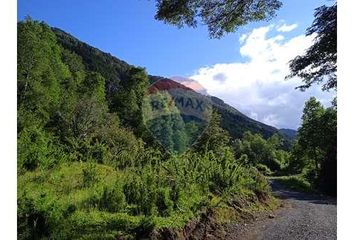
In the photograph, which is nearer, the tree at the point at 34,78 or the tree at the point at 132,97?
the tree at the point at 34,78

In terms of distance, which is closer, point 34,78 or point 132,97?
point 34,78

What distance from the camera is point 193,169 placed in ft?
24.7

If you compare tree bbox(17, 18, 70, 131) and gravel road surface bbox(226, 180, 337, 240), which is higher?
tree bbox(17, 18, 70, 131)

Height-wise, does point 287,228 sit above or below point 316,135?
below

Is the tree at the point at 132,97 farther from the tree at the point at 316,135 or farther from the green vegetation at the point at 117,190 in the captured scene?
the green vegetation at the point at 117,190

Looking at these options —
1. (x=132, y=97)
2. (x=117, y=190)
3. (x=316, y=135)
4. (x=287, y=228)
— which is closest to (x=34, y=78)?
(x=132, y=97)

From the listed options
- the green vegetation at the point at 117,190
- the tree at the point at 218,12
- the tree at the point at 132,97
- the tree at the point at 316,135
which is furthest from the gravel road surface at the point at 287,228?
the tree at the point at 132,97

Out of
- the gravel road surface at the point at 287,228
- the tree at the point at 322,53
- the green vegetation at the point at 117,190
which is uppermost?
the tree at the point at 322,53

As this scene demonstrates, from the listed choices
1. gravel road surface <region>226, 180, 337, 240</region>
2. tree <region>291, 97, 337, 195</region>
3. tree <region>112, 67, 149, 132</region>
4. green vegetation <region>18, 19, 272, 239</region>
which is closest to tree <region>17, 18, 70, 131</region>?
tree <region>112, 67, 149, 132</region>

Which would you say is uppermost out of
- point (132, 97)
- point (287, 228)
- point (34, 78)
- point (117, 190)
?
point (34, 78)

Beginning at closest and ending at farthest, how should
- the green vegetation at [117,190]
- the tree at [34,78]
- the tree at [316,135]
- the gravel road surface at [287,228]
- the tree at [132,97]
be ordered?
the green vegetation at [117,190] → the gravel road surface at [287,228] → the tree at [34,78] → the tree at [316,135] → the tree at [132,97]

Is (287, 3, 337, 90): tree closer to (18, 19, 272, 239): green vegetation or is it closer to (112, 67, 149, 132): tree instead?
(18, 19, 272, 239): green vegetation

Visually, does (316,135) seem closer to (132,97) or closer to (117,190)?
(132,97)
